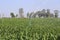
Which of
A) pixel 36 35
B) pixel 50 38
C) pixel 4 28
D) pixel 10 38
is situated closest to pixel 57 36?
pixel 50 38

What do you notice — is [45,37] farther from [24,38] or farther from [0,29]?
[0,29]

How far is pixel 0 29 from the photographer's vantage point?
242 inches

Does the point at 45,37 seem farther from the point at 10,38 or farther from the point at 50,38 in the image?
the point at 10,38

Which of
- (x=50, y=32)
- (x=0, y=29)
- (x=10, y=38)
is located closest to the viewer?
(x=10, y=38)

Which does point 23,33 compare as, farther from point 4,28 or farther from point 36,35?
point 4,28

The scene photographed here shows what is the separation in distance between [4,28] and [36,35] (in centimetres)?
137

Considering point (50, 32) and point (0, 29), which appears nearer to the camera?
point (50, 32)

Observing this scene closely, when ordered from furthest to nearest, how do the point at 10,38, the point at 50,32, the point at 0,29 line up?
1. the point at 0,29
2. the point at 50,32
3. the point at 10,38

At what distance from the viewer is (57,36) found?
526cm

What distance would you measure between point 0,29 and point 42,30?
4.02 feet

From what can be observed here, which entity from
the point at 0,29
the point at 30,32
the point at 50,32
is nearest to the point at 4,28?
the point at 0,29

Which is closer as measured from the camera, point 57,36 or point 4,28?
point 57,36

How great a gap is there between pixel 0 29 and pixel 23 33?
106 cm

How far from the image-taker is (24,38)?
517cm
